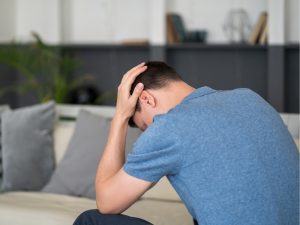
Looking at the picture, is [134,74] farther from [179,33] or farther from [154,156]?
[179,33]

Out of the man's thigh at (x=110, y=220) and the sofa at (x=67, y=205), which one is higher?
the man's thigh at (x=110, y=220)

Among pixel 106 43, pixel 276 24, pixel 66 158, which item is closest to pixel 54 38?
pixel 106 43

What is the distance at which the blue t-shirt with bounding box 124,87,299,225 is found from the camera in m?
1.67

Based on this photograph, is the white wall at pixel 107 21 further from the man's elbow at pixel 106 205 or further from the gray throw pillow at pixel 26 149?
the man's elbow at pixel 106 205

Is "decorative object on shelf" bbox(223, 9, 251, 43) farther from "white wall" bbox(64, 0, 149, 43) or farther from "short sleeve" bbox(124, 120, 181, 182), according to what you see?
"short sleeve" bbox(124, 120, 181, 182)

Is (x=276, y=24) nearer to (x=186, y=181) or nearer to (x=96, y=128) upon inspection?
(x=96, y=128)

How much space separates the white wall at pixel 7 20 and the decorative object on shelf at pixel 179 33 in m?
1.70

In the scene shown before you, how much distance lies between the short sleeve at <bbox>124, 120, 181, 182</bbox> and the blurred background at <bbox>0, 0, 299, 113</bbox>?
11.2 ft

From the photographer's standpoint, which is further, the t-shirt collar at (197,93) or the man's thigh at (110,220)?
the man's thigh at (110,220)

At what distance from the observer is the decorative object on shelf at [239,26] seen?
5484 mm

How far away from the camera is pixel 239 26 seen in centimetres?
551

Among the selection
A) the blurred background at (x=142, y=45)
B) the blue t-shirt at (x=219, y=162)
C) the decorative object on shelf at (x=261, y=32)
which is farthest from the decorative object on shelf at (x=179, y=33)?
the blue t-shirt at (x=219, y=162)

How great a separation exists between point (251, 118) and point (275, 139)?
0.30 feet

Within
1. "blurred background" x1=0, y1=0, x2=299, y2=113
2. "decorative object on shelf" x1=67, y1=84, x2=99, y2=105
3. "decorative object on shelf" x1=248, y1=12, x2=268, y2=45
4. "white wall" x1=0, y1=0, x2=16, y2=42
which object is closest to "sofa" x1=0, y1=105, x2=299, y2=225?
"blurred background" x1=0, y1=0, x2=299, y2=113
